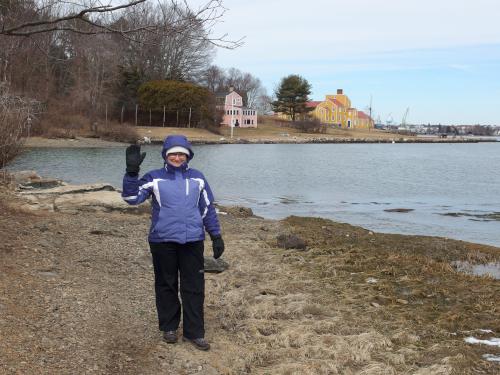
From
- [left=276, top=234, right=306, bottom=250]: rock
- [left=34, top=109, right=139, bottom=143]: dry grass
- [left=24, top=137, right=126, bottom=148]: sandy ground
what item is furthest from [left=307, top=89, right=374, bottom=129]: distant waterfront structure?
[left=276, top=234, right=306, bottom=250]: rock

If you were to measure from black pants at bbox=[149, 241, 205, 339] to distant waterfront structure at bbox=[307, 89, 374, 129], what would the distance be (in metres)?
132

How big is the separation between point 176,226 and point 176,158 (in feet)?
1.99

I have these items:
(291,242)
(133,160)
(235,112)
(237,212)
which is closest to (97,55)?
(237,212)

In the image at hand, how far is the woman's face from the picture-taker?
503 centimetres

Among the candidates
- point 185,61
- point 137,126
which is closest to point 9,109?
point 137,126

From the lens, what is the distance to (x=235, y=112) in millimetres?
101375

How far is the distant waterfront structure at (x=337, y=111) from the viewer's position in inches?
5468

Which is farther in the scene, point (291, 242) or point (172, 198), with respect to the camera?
point (291, 242)

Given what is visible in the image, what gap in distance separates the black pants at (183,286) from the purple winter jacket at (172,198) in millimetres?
136

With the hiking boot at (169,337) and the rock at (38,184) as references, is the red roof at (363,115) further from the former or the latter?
the hiking boot at (169,337)

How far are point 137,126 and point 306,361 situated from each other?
238 feet

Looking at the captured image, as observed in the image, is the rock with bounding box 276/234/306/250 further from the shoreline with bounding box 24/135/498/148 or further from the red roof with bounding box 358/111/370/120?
the red roof with bounding box 358/111/370/120

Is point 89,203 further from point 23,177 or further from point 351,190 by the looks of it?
point 351,190

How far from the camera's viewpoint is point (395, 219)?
19.0 metres
